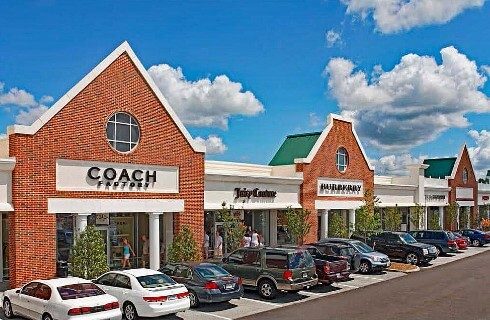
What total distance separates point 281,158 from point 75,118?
20.5 metres

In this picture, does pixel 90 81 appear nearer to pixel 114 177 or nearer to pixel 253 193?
pixel 114 177

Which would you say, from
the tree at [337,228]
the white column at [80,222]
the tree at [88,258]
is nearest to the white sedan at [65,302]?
the tree at [88,258]

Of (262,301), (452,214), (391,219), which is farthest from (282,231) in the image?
(452,214)

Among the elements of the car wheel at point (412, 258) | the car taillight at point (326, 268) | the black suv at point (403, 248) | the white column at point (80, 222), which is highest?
the white column at point (80, 222)

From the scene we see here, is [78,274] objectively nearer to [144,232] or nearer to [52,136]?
[52,136]

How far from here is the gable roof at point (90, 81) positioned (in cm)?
2137

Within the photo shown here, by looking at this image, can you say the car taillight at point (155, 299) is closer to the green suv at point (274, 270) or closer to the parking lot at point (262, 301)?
the parking lot at point (262, 301)

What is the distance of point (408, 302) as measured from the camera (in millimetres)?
20250

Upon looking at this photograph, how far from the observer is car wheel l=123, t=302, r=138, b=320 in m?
16.7

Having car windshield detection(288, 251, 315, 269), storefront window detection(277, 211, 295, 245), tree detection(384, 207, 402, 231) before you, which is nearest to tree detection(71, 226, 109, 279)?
car windshield detection(288, 251, 315, 269)

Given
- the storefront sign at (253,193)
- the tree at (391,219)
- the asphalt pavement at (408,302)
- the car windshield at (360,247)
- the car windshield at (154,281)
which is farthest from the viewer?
the tree at (391,219)

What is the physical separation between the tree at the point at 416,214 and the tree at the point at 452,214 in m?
6.53

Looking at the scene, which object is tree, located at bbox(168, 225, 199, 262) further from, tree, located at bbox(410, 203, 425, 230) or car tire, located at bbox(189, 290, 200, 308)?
tree, located at bbox(410, 203, 425, 230)

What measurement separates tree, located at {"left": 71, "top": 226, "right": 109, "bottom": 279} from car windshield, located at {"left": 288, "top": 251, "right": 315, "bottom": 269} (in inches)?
268
